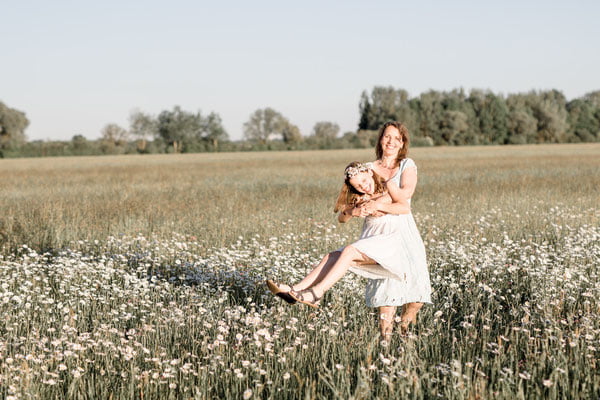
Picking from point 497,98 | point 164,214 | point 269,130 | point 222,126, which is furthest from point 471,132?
point 164,214

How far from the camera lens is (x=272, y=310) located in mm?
5840

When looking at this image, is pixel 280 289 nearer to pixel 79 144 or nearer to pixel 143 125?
pixel 79 144

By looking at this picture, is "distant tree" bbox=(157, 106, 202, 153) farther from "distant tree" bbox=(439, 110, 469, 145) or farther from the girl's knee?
the girl's knee

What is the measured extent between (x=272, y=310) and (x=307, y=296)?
2.96 ft

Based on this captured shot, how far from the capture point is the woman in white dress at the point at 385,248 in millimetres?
5172

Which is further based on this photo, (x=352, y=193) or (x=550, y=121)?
(x=550, y=121)

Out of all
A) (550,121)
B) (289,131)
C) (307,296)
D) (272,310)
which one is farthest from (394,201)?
(289,131)

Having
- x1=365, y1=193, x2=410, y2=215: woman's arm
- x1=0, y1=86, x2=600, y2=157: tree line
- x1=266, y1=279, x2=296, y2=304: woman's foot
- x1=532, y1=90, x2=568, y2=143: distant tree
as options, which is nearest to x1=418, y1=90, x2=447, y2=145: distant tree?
x1=0, y1=86, x2=600, y2=157: tree line

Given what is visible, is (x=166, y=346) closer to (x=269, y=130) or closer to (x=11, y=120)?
(x=11, y=120)

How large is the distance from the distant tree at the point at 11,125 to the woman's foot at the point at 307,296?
11066 centimetres

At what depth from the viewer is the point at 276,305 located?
259 inches

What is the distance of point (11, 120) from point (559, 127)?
9745cm

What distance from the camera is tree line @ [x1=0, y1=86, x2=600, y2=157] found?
93.4 m

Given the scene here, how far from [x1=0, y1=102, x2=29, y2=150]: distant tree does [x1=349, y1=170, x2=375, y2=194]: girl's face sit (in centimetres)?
11060
